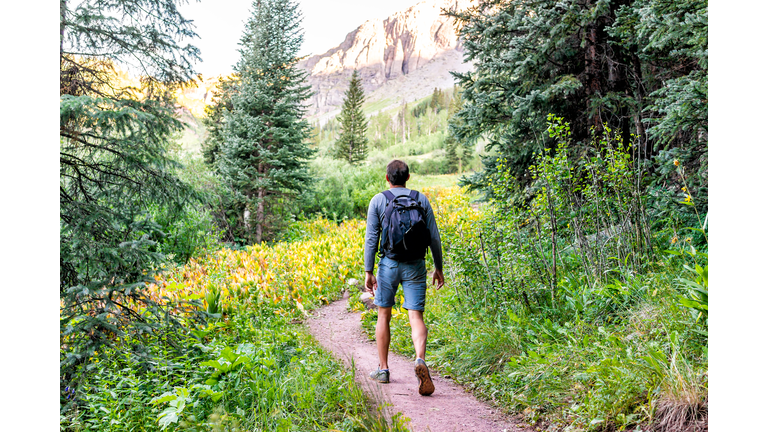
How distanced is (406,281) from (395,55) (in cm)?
15078

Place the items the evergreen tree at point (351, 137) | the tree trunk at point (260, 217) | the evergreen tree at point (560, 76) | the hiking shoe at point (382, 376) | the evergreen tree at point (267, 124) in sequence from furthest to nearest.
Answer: the evergreen tree at point (351, 137)
the tree trunk at point (260, 217)
the evergreen tree at point (267, 124)
the evergreen tree at point (560, 76)
the hiking shoe at point (382, 376)

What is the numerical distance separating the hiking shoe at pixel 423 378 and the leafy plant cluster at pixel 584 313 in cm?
57

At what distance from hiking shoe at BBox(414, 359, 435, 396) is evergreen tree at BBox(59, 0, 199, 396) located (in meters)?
2.46

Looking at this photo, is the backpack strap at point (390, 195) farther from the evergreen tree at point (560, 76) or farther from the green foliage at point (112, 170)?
the evergreen tree at point (560, 76)

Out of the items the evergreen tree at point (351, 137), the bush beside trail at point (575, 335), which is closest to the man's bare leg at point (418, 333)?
the bush beside trail at point (575, 335)

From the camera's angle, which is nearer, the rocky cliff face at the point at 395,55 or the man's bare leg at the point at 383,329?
the man's bare leg at the point at 383,329

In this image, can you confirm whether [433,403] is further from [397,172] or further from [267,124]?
[267,124]

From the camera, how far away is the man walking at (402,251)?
3.32 metres

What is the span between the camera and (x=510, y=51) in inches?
256

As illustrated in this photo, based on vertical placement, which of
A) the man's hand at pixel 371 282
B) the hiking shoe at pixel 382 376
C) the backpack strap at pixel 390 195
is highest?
the backpack strap at pixel 390 195

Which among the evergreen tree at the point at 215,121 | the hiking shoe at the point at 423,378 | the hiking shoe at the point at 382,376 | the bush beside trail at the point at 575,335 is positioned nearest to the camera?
the bush beside trail at the point at 575,335

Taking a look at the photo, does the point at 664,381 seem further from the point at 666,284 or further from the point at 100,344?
the point at 100,344
